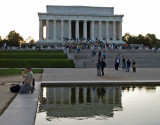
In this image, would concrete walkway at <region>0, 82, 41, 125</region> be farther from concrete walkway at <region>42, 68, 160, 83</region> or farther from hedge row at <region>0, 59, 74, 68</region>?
hedge row at <region>0, 59, 74, 68</region>

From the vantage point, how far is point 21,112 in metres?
8.13

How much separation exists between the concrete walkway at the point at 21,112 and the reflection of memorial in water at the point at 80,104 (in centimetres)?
42

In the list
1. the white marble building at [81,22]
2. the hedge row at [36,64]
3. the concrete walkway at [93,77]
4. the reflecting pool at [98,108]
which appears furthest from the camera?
the white marble building at [81,22]

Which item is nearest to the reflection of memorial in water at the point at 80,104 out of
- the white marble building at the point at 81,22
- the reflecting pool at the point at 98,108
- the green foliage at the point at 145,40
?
the reflecting pool at the point at 98,108

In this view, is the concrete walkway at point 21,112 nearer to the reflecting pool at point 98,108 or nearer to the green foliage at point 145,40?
the reflecting pool at point 98,108

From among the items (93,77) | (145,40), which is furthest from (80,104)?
(145,40)

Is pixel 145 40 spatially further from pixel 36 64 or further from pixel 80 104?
pixel 80 104

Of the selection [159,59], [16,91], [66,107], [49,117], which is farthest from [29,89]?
[159,59]

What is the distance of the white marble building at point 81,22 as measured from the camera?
79500 mm

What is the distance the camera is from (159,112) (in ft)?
28.1

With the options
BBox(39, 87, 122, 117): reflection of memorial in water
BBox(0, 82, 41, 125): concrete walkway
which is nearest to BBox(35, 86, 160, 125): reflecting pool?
BBox(39, 87, 122, 117): reflection of memorial in water

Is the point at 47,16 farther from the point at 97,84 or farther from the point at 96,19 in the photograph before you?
the point at 97,84

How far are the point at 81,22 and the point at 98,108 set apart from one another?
77.6 metres

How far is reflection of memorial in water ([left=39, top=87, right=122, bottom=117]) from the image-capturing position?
8.45 metres
